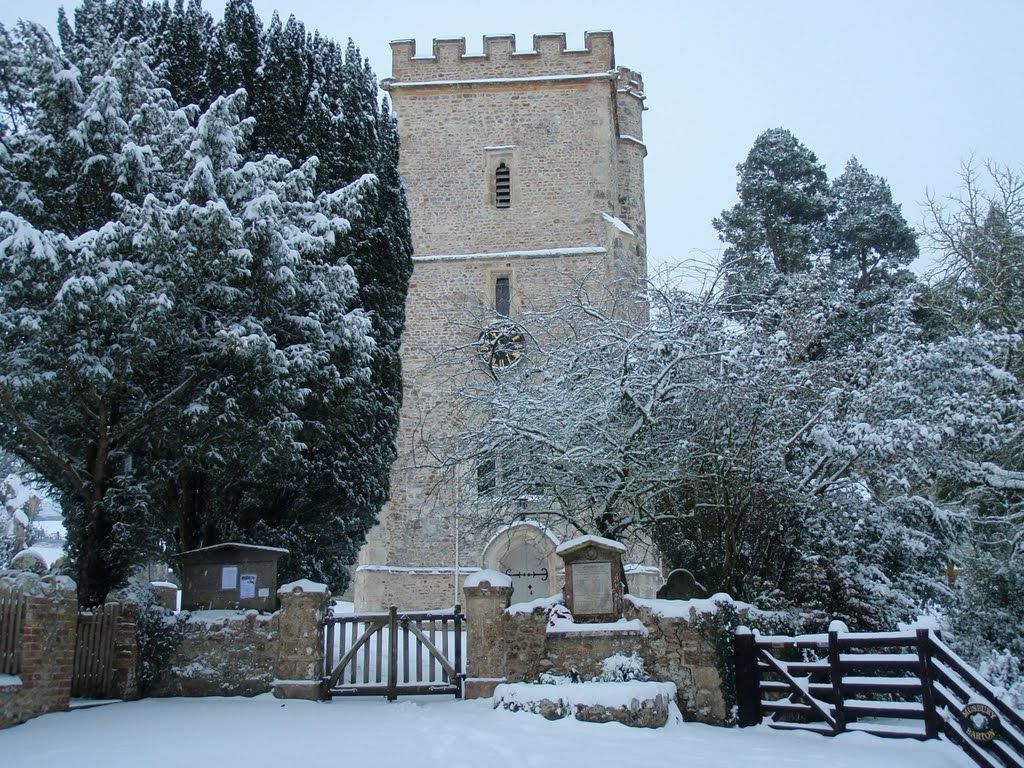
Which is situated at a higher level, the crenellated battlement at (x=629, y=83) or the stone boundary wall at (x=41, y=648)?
the crenellated battlement at (x=629, y=83)

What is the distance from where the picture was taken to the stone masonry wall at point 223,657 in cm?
979

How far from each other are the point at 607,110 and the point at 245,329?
48.7ft

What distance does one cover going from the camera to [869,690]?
7.14m

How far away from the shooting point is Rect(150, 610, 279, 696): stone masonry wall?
32.1ft

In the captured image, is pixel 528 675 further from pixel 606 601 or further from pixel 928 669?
pixel 928 669

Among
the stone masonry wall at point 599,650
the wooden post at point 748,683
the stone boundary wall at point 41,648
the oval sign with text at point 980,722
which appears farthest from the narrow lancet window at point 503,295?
the oval sign with text at point 980,722

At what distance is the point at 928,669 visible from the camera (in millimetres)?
6594

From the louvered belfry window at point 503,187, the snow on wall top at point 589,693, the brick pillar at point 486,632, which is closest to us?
the snow on wall top at point 589,693

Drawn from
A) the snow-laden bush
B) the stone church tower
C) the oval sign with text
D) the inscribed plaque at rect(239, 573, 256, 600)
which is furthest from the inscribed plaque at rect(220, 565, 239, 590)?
the stone church tower

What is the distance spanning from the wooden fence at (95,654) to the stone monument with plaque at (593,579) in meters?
5.13

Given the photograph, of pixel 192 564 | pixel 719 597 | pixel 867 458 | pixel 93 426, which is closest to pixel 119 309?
pixel 93 426

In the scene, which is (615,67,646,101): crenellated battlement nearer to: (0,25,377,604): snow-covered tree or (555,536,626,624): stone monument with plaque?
(0,25,377,604): snow-covered tree

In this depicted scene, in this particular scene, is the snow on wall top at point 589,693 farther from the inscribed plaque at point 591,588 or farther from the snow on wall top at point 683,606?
the inscribed plaque at point 591,588

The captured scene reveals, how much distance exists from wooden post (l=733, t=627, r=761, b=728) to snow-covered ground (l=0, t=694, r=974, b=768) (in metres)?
0.23
